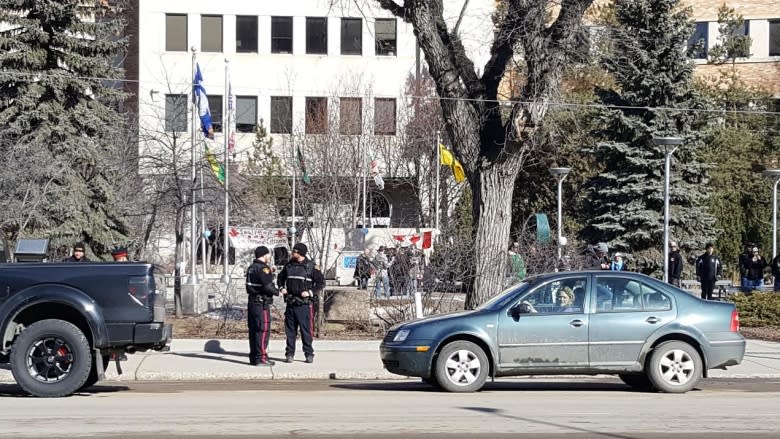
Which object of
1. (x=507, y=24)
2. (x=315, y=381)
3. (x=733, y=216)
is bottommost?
(x=315, y=381)

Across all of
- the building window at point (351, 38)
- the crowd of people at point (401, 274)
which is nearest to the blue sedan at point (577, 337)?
the crowd of people at point (401, 274)

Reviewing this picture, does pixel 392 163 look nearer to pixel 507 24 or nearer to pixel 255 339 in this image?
pixel 507 24

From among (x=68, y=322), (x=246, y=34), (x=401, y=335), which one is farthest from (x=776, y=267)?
(x=246, y=34)

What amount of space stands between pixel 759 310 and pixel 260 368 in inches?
509

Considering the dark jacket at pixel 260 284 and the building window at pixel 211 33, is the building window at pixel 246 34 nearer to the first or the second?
the building window at pixel 211 33

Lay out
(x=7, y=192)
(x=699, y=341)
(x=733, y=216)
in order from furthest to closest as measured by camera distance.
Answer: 1. (x=733, y=216)
2. (x=7, y=192)
3. (x=699, y=341)

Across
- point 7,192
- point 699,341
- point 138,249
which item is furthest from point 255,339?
point 138,249

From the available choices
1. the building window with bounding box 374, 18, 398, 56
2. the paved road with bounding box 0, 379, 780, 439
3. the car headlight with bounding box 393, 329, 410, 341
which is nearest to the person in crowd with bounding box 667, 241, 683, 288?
the paved road with bounding box 0, 379, 780, 439

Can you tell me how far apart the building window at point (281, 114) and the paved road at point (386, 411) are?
36.9m

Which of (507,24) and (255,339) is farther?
(507,24)

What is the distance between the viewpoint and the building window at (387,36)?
5381 centimetres

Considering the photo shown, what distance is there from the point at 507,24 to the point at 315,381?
27.6 ft

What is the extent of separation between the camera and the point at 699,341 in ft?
45.3

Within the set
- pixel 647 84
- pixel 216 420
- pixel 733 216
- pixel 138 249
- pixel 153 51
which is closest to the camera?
pixel 216 420
